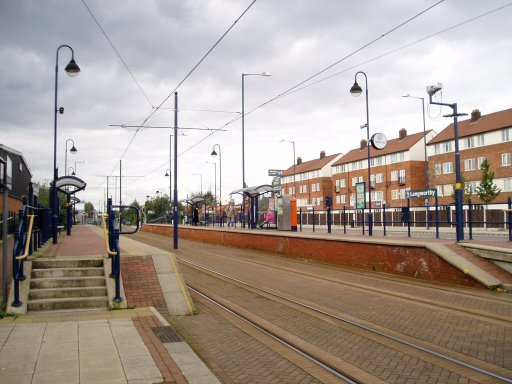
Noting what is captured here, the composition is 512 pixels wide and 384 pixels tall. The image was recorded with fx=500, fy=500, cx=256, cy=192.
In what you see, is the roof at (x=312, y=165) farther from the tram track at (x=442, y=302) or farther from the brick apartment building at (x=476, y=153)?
the tram track at (x=442, y=302)

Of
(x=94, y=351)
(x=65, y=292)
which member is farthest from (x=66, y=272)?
(x=94, y=351)

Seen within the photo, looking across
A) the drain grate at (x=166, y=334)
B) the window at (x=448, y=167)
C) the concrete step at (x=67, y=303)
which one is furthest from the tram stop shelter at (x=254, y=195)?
the window at (x=448, y=167)

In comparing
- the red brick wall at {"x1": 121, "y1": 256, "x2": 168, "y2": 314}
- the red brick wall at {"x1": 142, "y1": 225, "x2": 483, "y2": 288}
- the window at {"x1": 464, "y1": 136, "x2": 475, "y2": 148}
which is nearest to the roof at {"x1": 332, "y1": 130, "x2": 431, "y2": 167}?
the window at {"x1": 464, "y1": 136, "x2": 475, "y2": 148}

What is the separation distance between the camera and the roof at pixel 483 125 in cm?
5744

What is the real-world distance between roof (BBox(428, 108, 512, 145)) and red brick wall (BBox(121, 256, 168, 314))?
181 feet

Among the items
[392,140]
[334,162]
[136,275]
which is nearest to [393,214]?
[136,275]

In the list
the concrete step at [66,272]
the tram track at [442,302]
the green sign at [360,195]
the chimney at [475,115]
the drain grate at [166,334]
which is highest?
the chimney at [475,115]

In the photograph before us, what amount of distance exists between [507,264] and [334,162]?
82030 millimetres

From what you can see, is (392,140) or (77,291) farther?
(392,140)

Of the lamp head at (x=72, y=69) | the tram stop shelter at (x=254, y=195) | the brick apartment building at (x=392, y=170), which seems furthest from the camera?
the brick apartment building at (x=392, y=170)

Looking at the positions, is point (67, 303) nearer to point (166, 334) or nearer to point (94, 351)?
point (166, 334)

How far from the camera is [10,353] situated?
5.95 metres

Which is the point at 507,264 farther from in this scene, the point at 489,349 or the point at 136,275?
the point at 136,275

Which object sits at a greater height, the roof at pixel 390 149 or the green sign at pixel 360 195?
the roof at pixel 390 149
